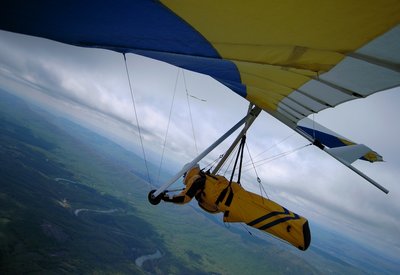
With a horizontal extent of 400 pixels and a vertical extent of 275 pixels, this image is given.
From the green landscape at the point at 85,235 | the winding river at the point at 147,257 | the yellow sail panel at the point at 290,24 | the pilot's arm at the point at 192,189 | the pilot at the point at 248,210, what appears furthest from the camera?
the winding river at the point at 147,257

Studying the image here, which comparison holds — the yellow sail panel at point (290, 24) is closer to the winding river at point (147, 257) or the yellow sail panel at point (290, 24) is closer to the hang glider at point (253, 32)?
the hang glider at point (253, 32)

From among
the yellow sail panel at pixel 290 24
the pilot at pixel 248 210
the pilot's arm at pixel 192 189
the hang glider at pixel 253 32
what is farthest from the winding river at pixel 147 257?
the yellow sail panel at pixel 290 24

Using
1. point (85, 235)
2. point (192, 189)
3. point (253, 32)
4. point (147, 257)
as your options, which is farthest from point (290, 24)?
point (147, 257)

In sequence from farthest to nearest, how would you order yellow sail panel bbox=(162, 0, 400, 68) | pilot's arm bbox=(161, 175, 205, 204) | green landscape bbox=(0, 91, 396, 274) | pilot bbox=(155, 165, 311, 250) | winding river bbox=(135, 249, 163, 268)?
winding river bbox=(135, 249, 163, 268) < green landscape bbox=(0, 91, 396, 274) < pilot's arm bbox=(161, 175, 205, 204) < pilot bbox=(155, 165, 311, 250) < yellow sail panel bbox=(162, 0, 400, 68)

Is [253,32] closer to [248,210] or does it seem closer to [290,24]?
[290,24]

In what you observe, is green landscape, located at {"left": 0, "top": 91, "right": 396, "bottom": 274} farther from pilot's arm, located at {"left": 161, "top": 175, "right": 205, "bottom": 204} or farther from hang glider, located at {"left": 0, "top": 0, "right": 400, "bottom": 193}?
hang glider, located at {"left": 0, "top": 0, "right": 400, "bottom": 193}

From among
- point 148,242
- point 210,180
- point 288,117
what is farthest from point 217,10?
point 148,242

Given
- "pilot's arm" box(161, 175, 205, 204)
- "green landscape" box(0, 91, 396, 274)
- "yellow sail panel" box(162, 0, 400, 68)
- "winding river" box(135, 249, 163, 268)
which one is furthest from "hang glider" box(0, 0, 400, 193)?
"winding river" box(135, 249, 163, 268)
